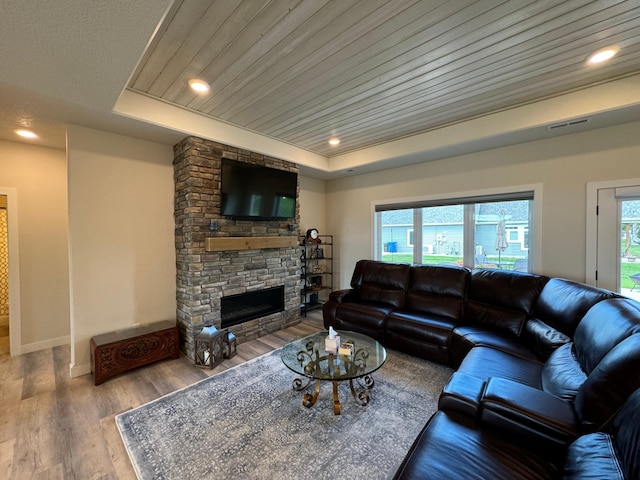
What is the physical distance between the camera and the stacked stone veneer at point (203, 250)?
10.1ft

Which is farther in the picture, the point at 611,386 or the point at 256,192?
the point at 256,192

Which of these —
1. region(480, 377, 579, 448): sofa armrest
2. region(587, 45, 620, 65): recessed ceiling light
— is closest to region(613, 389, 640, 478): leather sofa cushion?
region(480, 377, 579, 448): sofa armrest

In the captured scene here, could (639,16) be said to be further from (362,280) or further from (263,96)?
(362,280)

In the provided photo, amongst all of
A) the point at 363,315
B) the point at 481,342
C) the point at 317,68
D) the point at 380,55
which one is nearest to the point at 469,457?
the point at 481,342

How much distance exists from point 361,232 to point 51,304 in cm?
463

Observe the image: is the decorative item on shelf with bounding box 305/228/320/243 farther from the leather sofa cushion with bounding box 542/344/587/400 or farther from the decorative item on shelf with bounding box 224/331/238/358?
the leather sofa cushion with bounding box 542/344/587/400

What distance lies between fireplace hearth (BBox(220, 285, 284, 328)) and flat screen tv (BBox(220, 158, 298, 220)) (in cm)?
111

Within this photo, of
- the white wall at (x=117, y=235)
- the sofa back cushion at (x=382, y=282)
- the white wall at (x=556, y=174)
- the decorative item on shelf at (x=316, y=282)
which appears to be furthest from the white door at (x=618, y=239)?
the white wall at (x=117, y=235)

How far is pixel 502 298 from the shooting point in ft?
9.49

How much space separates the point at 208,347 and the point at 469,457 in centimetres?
254

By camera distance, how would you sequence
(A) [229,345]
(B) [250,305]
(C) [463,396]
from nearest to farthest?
(C) [463,396] → (A) [229,345] → (B) [250,305]

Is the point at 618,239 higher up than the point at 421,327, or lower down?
higher up

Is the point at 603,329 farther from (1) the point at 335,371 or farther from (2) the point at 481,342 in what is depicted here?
(1) the point at 335,371

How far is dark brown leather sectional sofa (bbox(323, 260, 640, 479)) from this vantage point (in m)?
1.12
